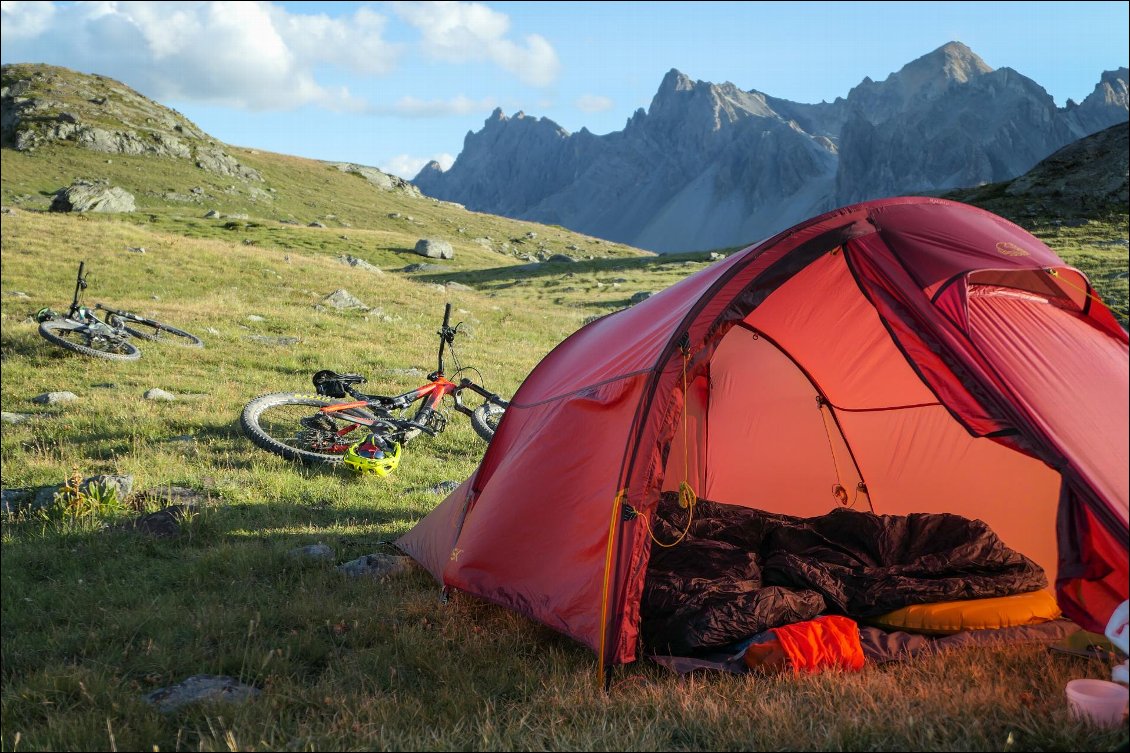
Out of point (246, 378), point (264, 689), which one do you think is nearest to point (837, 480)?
point (264, 689)

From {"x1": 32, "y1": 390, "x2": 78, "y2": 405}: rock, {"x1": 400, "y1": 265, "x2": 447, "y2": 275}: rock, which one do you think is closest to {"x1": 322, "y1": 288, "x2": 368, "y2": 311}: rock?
{"x1": 32, "y1": 390, "x2": 78, "y2": 405}: rock

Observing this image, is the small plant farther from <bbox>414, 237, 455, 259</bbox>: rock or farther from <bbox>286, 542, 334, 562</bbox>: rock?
<bbox>414, 237, 455, 259</bbox>: rock

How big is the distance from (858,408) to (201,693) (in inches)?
227

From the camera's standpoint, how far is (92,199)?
58125mm

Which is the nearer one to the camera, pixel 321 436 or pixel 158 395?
pixel 321 436

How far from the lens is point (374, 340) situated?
712 inches

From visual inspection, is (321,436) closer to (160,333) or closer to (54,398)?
(54,398)

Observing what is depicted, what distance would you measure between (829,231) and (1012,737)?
2.96 meters

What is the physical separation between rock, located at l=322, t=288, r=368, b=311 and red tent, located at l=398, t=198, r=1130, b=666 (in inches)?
633

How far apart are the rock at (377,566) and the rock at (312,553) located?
0.22 m

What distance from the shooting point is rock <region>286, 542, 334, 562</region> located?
6559mm

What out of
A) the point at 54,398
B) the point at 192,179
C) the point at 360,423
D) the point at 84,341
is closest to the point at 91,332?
the point at 84,341

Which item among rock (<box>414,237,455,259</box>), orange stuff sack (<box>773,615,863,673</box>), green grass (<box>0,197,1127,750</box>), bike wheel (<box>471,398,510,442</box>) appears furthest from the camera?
rock (<box>414,237,455,259</box>)

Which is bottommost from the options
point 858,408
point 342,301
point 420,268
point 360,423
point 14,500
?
point 14,500
